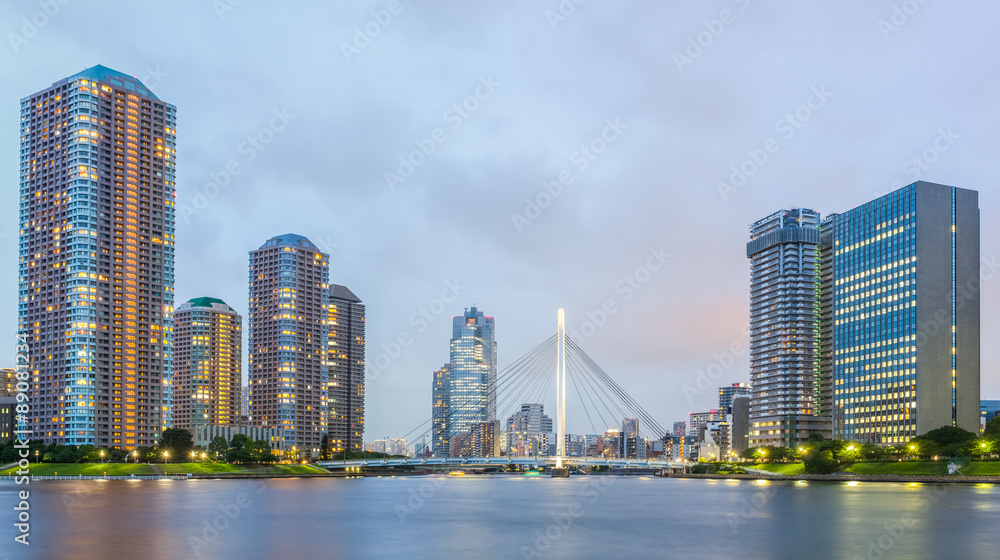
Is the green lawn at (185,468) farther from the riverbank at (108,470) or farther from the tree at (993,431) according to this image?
the tree at (993,431)

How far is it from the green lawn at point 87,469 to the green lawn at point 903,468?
14090cm

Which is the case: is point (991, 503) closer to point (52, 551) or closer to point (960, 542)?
point (960, 542)

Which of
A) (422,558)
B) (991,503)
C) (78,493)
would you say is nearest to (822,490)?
(991,503)

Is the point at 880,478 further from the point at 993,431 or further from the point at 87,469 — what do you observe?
the point at 87,469

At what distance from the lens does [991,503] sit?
97.5 meters

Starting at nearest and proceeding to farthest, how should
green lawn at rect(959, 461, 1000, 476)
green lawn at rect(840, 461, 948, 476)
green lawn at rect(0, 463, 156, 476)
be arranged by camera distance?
green lawn at rect(959, 461, 1000, 476) → green lawn at rect(840, 461, 948, 476) → green lawn at rect(0, 463, 156, 476)

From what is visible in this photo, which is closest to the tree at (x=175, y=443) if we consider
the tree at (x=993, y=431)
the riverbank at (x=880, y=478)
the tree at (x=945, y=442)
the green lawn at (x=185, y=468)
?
the green lawn at (x=185, y=468)

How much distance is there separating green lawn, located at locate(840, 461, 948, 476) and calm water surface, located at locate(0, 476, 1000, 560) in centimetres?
3824

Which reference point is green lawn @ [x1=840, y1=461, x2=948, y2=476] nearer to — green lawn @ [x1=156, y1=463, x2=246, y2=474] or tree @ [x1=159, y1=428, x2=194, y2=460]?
green lawn @ [x1=156, y1=463, x2=246, y2=474]

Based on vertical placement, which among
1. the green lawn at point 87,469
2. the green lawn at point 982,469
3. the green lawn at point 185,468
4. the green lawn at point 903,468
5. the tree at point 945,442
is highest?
the tree at point 945,442

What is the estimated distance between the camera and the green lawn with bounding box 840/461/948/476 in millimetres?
158875

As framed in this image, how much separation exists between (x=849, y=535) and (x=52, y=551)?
57.8 meters

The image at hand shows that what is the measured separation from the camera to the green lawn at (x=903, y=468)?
521 ft

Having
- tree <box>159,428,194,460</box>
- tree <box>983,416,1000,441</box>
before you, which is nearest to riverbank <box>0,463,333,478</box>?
tree <box>159,428,194,460</box>
